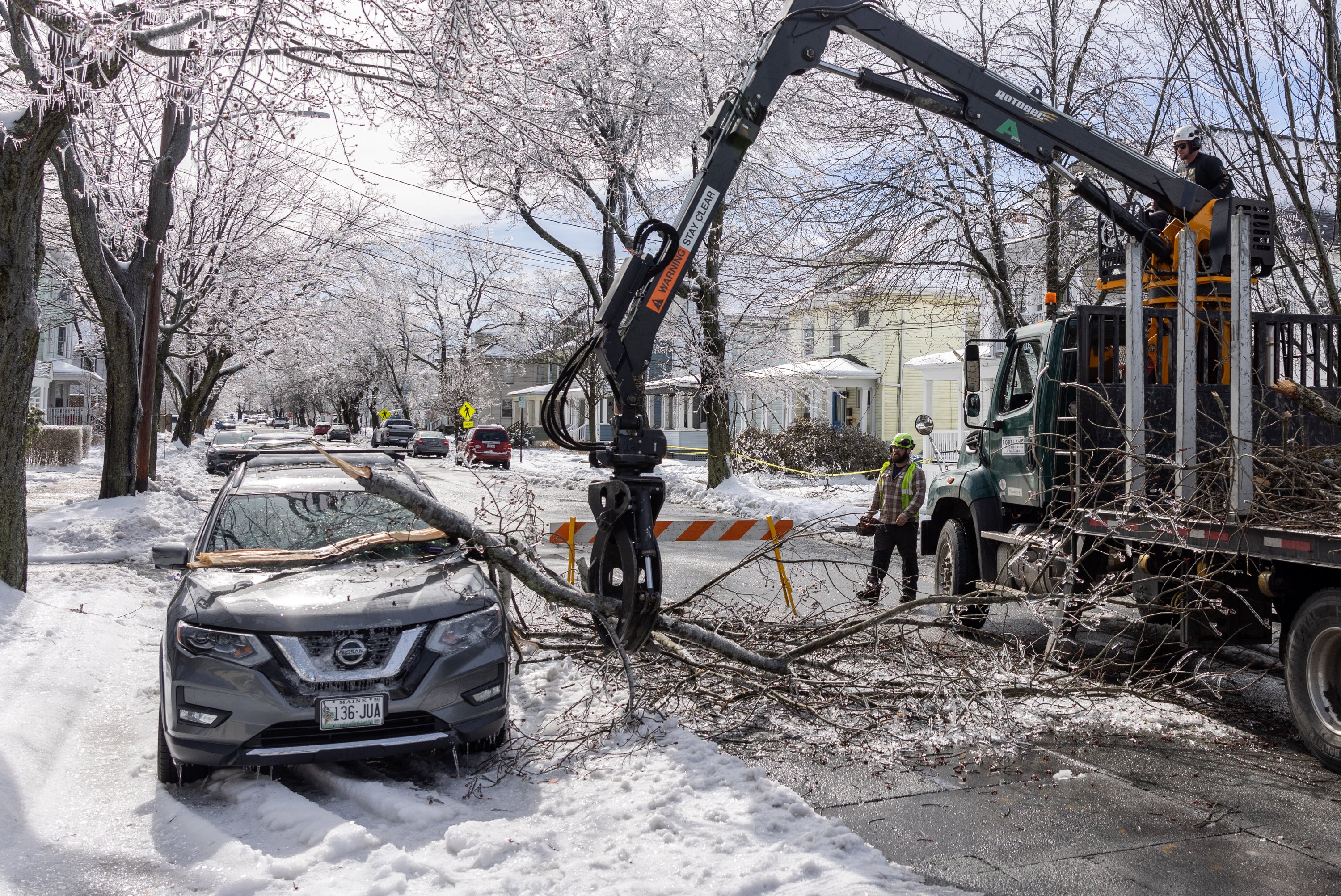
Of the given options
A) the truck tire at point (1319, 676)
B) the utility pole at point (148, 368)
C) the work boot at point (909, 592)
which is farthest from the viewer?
the utility pole at point (148, 368)

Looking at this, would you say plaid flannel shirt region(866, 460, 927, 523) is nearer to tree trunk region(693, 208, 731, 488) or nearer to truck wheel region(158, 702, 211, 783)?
truck wheel region(158, 702, 211, 783)

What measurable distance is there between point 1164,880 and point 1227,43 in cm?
857

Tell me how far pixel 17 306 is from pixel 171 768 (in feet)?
17.4

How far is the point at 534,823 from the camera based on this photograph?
14.5ft

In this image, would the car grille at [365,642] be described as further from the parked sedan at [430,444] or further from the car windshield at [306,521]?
the parked sedan at [430,444]

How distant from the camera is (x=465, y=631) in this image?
4.98 metres

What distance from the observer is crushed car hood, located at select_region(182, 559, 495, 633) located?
4.73m

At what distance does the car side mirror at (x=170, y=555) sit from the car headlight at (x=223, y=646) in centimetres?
85

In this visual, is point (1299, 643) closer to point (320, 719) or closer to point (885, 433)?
point (320, 719)

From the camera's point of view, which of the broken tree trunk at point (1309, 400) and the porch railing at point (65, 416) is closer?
the broken tree trunk at point (1309, 400)

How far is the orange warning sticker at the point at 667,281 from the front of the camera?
21.1 ft

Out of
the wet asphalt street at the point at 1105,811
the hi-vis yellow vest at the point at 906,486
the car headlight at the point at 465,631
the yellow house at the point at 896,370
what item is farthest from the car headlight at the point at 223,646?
the yellow house at the point at 896,370

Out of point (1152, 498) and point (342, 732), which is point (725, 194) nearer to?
point (1152, 498)

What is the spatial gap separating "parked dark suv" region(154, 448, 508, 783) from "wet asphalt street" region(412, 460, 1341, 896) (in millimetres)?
1624
